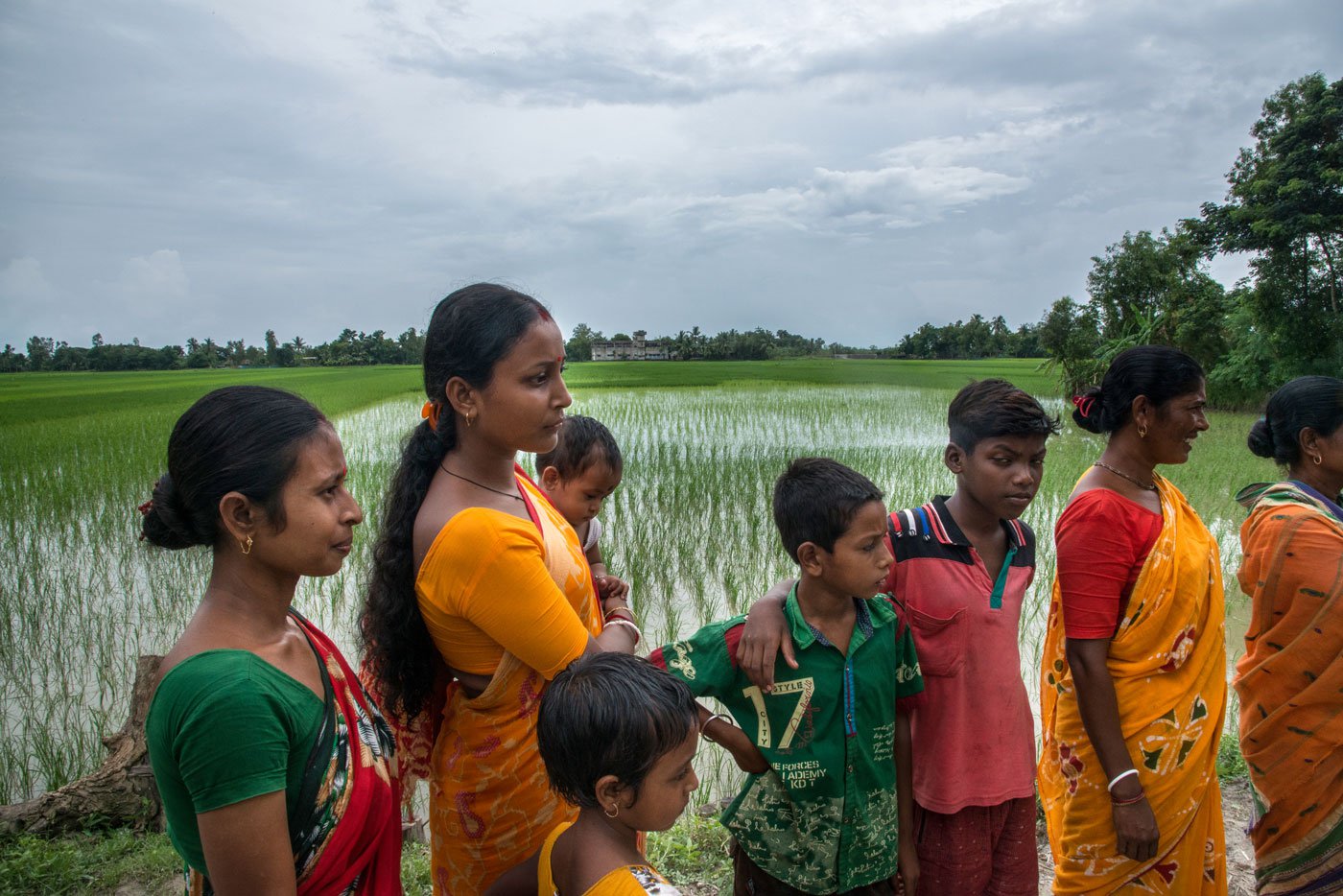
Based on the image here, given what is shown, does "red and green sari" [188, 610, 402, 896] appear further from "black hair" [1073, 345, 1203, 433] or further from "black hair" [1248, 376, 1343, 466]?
"black hair" [1248, 376, 1343, 466]

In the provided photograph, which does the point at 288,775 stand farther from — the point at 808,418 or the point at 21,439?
the point at 808,418

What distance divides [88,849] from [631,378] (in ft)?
82.7

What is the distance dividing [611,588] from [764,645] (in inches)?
21.0

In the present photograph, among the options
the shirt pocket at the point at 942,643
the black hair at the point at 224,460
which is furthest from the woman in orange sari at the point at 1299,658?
the black hair at the point at 224,460

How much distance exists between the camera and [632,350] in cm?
5175

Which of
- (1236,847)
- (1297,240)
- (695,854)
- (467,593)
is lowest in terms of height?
(1236,847)

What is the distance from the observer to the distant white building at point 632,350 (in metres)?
49.5

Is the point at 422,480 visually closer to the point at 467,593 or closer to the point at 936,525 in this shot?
the point at 467,593

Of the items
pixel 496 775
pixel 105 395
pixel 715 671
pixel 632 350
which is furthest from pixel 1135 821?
pixel 632 350

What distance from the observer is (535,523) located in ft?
5.08

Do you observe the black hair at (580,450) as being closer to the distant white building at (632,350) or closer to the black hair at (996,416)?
the black hair at (996,416)

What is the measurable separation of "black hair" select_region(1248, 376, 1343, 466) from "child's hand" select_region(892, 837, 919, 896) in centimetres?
149

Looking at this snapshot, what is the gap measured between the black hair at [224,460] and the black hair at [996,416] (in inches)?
54.9

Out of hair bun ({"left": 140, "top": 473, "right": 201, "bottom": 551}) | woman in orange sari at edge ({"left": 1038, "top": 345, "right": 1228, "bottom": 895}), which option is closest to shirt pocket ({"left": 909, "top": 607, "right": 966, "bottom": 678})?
woman in orange sari at edge ({"left": 1038, "top": 345, "right": 1228, "bottom": 895})
